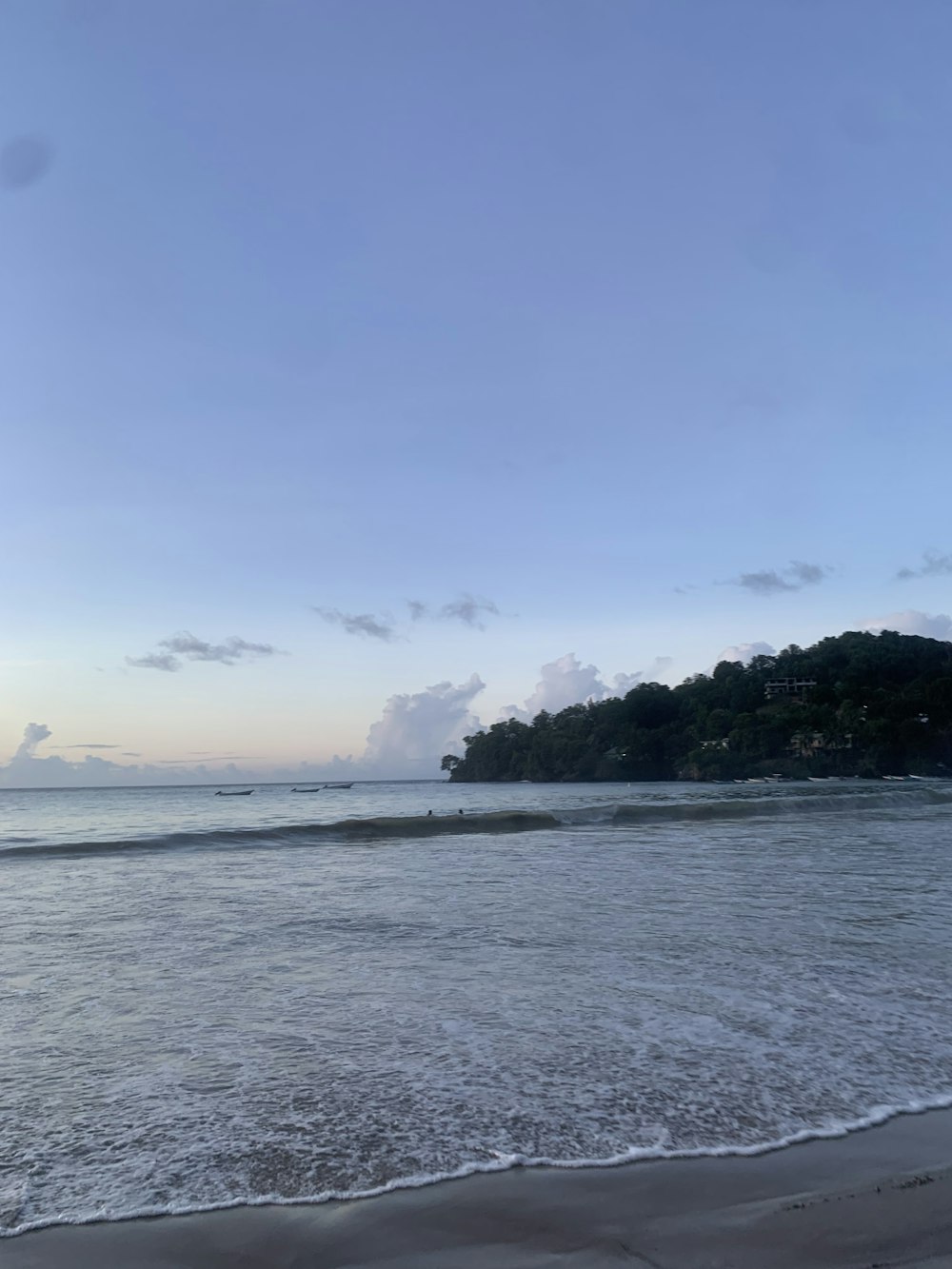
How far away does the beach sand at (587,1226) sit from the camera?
2762 mm

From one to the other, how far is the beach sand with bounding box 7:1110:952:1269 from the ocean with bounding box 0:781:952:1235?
147 mm

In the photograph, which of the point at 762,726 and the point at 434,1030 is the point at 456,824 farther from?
the point at 762,726

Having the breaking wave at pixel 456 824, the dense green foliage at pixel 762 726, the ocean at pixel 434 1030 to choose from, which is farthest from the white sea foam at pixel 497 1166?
the dense green foliage at pixel 762 726

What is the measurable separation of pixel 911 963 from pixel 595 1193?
15.8ft

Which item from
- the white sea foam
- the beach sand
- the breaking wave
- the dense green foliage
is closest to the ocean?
the white sea foam

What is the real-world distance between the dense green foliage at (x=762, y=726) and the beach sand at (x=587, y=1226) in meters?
113

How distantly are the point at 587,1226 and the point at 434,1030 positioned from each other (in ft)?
7.57

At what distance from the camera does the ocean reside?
3.55m

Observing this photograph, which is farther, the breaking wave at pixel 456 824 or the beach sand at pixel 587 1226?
the breaking wave at pixel 456 824

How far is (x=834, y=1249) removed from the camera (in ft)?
9.07

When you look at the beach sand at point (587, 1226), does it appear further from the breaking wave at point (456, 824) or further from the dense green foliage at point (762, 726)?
Answer: the dense green foliage at point (762, 726)

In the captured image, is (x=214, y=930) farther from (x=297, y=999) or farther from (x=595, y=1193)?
(x=595, y=1193)

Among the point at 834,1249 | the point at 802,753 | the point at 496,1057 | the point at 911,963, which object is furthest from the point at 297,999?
the point at 802,753

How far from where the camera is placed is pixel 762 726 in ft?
379
